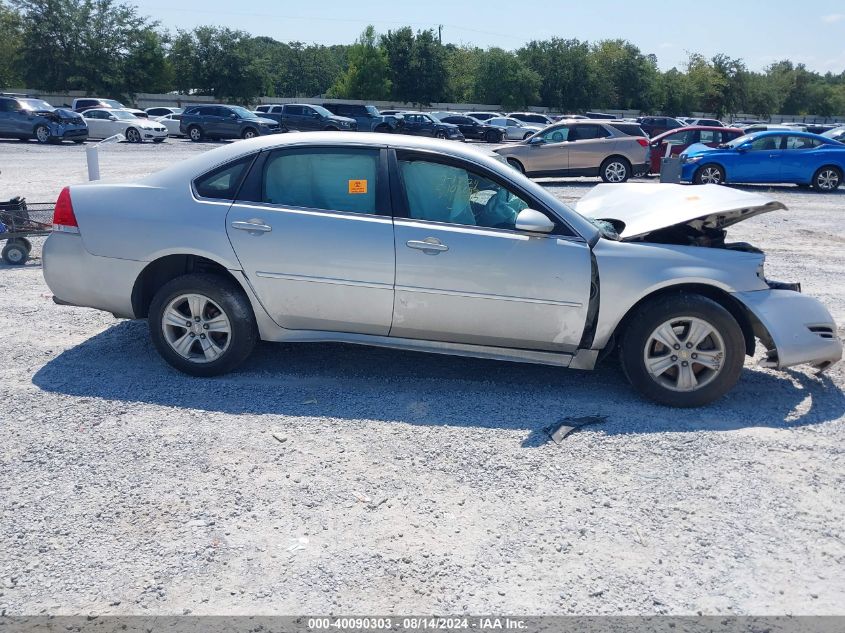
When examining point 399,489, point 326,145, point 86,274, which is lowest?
point 399,489

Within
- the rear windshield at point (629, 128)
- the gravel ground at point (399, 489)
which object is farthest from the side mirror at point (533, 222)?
the rear windshield at point (629, 128)

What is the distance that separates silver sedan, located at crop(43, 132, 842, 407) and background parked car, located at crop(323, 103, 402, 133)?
107 ft

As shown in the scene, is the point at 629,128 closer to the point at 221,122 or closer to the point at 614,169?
the point at 614,169

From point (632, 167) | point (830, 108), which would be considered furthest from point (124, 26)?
point (830, 108)

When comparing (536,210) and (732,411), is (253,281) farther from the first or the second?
(732,411)

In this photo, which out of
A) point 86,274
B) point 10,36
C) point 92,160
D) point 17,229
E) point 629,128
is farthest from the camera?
point 10,36

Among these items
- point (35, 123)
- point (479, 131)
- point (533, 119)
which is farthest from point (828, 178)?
point (35, 123)

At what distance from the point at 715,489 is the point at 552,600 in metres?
1.36

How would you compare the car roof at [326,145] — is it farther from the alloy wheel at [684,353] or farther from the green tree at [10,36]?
the green tree at [10,36]

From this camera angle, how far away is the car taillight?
5184 mm

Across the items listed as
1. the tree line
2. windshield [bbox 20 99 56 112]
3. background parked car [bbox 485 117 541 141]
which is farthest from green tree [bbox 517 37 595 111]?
windshield [bbox 20 99 56 112]

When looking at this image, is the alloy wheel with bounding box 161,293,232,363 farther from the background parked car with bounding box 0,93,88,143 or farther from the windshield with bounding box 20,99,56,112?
the windshield with bounding box 20,99,56,112

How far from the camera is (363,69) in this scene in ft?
207

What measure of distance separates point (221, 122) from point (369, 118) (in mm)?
8565
